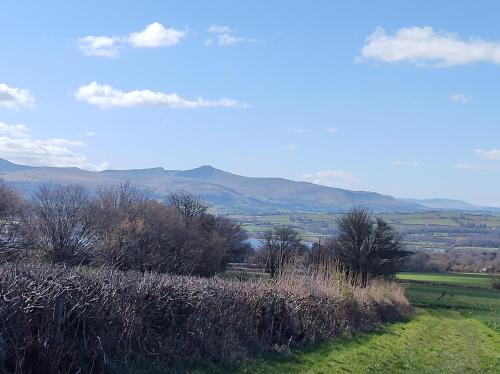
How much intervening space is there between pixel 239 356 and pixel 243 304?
2704 millimetres

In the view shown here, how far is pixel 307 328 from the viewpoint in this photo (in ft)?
67.3

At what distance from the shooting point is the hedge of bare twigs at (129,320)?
9500mm

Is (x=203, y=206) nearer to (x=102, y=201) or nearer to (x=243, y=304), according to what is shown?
(x=102, y=201)

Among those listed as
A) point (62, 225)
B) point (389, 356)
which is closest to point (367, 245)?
point (62, 225)

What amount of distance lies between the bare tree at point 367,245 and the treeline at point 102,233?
51.3 ft

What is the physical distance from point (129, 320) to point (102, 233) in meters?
46.1

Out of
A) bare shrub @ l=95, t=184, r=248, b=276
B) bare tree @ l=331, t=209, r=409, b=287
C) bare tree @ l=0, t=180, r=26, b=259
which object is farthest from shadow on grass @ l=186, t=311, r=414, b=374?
bare tree @ l=331, t=209, r=409, b=287

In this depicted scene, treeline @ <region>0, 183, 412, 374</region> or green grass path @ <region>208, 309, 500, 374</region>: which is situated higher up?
treeline @ <region>0, 183, 412, 374</region>

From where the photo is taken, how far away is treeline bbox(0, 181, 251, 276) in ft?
168

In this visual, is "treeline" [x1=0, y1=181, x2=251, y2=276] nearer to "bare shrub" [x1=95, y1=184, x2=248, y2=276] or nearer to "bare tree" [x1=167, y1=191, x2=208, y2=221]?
"bare shrub" [x1=95, y1=184, x2=248, y2=276]

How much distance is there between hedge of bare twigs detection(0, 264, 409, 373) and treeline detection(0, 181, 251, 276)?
86.9 feet

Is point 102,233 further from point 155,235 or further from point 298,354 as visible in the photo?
point 298,354

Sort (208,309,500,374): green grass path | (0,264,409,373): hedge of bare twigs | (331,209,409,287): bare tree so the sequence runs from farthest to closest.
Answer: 1. (331,209,409,287): bare tree
2. (208,309,500,374): green grass path
3. (0,264,409,373): hedge of bare twigs

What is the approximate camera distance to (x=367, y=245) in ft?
227
